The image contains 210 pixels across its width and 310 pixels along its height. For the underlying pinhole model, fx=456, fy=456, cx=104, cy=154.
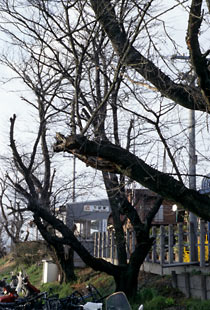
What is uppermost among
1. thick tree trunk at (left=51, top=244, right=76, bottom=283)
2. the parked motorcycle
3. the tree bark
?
the tree bark

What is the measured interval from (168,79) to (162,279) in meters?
8.05

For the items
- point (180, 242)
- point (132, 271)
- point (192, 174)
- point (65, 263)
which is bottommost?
point (132, 271)

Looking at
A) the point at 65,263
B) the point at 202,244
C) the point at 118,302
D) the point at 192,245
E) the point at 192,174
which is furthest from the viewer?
the point at 65,263

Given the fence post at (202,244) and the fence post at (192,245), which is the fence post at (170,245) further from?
the fence post at (202,244)

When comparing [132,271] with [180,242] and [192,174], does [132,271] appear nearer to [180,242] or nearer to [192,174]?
[180,242]

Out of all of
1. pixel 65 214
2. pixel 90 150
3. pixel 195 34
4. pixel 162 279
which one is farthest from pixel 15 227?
pixel 195 34

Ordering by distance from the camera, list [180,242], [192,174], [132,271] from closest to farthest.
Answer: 1. [192,174]
2. [132,271]
3. [180,242]

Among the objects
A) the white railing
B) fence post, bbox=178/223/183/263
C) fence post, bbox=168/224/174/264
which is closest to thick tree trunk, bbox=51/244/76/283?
the white railing

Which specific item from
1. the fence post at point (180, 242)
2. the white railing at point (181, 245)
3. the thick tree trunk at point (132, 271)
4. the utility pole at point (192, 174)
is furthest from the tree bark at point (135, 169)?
the fence post at point (180, 242)

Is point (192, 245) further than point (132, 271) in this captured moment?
Yes

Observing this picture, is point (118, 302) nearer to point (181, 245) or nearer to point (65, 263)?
point (181, 245)

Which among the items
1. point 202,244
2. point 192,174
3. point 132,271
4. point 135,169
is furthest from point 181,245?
point 135,169

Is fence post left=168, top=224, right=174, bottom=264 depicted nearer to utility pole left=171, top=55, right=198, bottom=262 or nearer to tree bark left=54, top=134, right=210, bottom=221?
utility pole left=171, top=55, right=198, bottom=262

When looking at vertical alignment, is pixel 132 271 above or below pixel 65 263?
below
